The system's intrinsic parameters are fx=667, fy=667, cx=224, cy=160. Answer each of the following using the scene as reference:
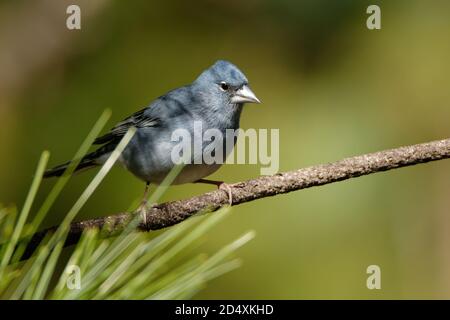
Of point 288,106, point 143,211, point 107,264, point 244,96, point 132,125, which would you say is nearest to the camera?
point 107,264

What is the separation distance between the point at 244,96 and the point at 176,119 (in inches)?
14.0

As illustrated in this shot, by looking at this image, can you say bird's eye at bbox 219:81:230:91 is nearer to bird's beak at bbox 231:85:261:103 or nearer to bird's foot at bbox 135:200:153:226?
bird's beak at bbox 231:85:261:103

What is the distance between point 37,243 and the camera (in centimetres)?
136

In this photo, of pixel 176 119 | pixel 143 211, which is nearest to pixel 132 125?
pixel 176 119

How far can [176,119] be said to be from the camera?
2947 mm

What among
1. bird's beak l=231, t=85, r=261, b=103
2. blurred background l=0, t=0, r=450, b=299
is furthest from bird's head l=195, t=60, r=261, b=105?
blurred background l=0, t=0, r=450, b=299

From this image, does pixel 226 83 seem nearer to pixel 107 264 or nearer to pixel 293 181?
pixel 293 181

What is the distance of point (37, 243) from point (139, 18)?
127 centimetres

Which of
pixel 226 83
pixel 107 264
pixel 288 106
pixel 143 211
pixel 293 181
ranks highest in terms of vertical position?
pixel 226 83
